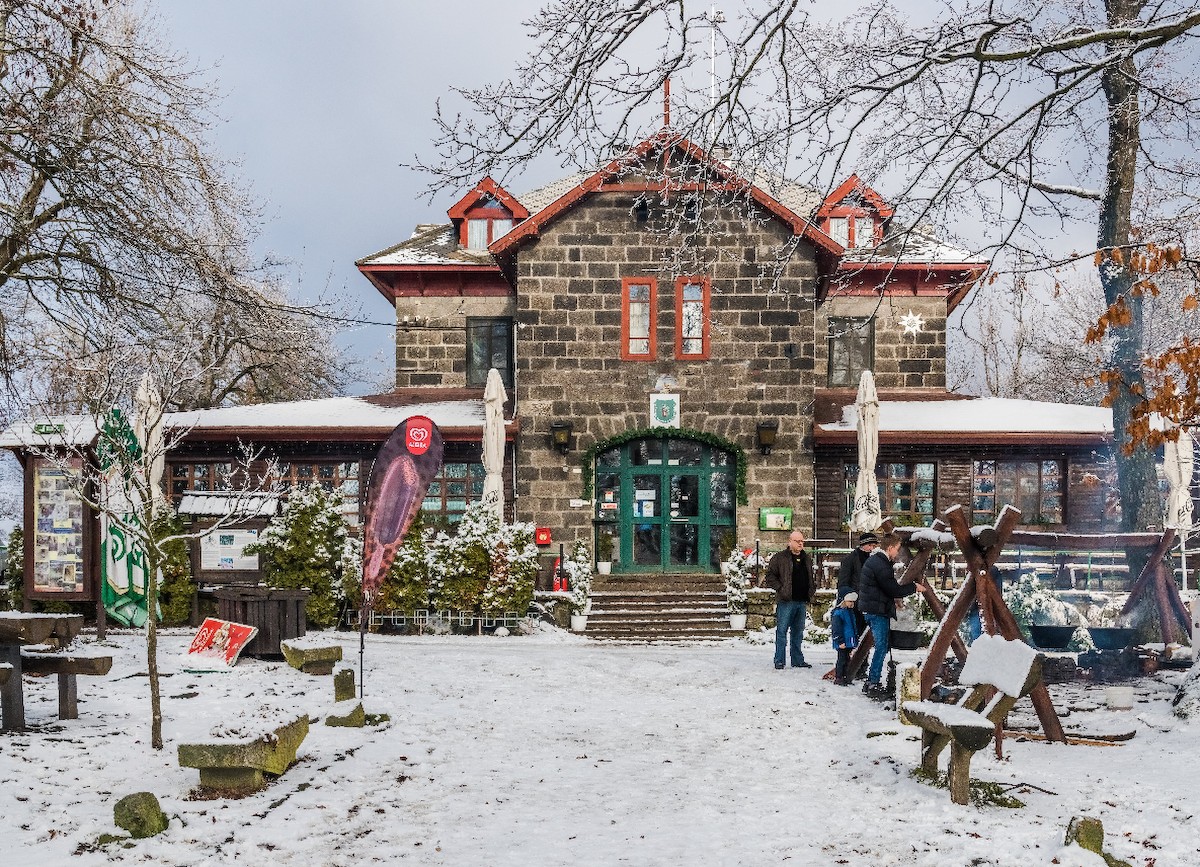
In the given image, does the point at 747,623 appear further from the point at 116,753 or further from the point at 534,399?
the point at 116,753

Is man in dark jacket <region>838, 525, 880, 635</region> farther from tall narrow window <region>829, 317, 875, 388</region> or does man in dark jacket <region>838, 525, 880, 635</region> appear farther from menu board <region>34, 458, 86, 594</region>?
tall narrow window <region>829, 317, 875, 388</region>

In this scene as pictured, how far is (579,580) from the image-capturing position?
52.4 ft

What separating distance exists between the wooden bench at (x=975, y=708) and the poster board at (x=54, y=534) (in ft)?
39.8

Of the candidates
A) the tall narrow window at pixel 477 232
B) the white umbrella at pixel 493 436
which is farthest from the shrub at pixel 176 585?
the tall narrow window at pixel 477 232

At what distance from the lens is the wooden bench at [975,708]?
5.96 meters

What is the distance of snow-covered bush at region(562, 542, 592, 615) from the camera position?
15547mm

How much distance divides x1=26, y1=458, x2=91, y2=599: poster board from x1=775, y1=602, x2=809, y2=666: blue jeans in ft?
31.8

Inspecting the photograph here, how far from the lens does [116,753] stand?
719 centimetres

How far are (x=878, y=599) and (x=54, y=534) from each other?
1141cm

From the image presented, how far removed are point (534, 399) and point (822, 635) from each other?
21.9ft

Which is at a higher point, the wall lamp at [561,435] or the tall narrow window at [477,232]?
the tall narrow window at [477,232]

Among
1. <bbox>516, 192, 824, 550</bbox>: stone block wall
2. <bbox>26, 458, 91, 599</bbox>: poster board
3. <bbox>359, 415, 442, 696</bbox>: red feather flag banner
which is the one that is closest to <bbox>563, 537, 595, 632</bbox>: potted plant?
<bbox>516, 192, 824, 550</bbox>: stone block wall

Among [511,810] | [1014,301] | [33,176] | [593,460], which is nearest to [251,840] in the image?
[511,810]

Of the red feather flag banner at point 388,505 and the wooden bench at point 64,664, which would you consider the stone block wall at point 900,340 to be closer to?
the red feather flag banner at point 388,505
